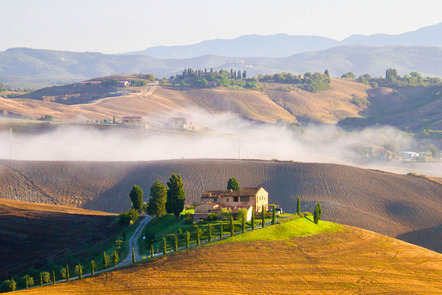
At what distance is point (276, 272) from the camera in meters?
71.9

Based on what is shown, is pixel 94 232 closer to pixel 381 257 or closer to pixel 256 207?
pixel 256 207

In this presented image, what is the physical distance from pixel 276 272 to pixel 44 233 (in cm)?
3535

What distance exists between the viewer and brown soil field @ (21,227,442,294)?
67.5m

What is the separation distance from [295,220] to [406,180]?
49545 millimetres

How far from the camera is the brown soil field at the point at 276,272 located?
221 feet

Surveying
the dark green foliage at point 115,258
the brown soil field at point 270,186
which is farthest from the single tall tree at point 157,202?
the brown soil field at point 270,186

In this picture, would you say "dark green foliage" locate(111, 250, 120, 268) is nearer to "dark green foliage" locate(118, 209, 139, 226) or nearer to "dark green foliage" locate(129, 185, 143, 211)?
"dark green foliage" locate(118, 209, 139, 226)

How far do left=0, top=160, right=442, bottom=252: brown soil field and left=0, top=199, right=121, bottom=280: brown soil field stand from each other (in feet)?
71.3

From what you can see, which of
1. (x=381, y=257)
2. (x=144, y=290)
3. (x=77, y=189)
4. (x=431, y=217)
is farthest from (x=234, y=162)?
(x=144, y=290)

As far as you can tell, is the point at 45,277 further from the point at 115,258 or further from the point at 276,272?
the point at 276,272

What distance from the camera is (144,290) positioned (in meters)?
65.9

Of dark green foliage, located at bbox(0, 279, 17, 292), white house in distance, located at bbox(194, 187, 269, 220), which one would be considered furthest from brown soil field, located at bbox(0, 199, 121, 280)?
white house in distance, located at bbox(194, 187, 269, 220)

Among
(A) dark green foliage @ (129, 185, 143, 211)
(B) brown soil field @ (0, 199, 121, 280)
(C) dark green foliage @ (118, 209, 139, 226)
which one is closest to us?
(B) brown soil field @ (0, 199, 121, 280)

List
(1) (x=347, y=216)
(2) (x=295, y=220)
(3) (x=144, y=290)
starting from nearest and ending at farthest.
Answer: (3) (x=144, y=290), (2) (x=295, y=220), (1) (x=347, y=216)
